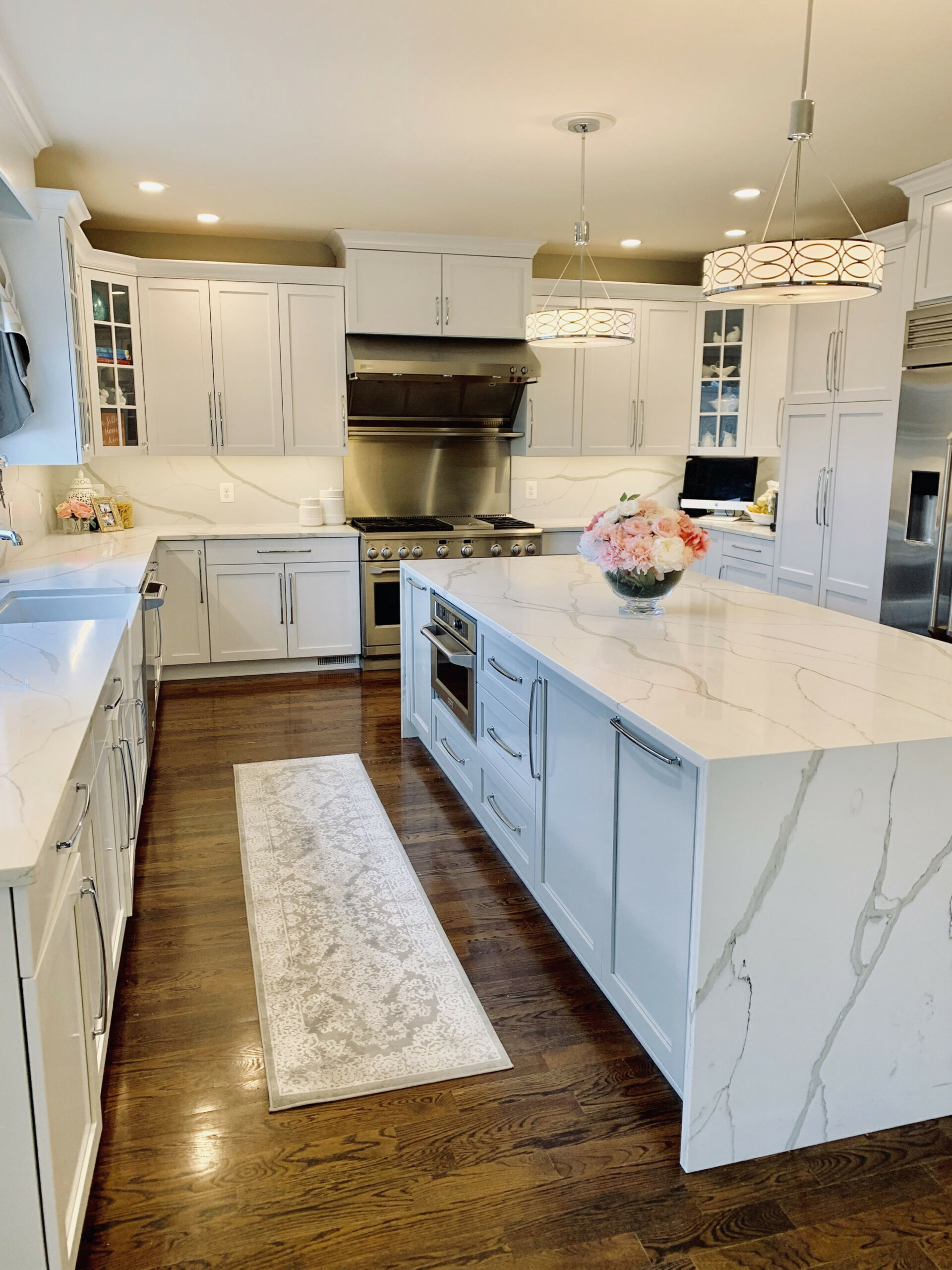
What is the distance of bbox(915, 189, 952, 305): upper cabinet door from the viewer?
396cm

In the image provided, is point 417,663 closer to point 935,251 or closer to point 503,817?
point 503,817

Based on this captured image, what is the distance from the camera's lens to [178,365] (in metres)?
5.37

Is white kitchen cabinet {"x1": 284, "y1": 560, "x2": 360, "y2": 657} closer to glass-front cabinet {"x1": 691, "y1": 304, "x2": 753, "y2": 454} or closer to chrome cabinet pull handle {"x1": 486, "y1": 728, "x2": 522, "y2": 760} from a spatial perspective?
glass-front cabinet {"x1": 691, "y1": 304, "x2": 753, "y2": 454}

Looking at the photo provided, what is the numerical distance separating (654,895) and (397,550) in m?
3.87

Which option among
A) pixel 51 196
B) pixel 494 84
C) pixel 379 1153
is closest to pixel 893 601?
pixel 494 84

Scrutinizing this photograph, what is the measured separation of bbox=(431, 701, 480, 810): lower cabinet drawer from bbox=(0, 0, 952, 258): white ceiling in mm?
2224

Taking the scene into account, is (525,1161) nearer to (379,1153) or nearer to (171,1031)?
(379,1153)

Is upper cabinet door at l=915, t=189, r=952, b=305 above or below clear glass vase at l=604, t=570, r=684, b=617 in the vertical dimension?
above

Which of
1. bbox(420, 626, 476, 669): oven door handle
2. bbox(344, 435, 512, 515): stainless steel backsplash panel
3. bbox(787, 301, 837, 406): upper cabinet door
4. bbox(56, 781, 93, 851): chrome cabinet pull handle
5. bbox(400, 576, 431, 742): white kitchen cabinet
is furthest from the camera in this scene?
bbox(344, 435, 512, 515): stainless steel backsplash panel

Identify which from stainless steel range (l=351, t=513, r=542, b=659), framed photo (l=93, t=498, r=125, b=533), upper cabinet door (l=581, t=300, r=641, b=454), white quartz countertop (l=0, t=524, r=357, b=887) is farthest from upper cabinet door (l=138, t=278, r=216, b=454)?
upper cabinet door (l=581, t=300, r=641, b=454)

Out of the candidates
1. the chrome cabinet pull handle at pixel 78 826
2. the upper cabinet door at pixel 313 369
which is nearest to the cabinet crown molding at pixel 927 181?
the upper cabinet door at pixel 313 369

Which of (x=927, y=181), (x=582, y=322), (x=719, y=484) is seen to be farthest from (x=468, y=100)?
(x=719, y=484)

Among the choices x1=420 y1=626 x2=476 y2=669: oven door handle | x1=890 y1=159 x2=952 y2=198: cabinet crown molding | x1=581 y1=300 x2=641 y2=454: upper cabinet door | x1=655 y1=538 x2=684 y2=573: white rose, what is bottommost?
x1=420 y1=626 x2=476 y2=669: oven door handle

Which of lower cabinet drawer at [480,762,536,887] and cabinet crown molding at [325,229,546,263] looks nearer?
lower cabinet drawer at [480,762,536,887]
